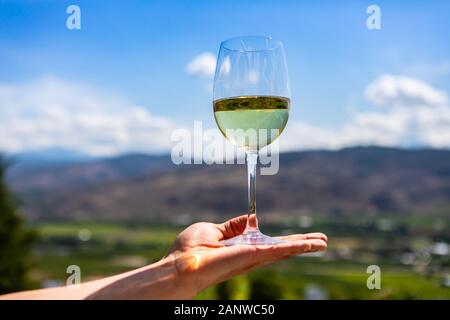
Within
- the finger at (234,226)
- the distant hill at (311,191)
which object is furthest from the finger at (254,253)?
the distant hill at (311,191)

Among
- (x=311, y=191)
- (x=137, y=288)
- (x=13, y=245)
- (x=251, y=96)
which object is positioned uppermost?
(x=251, y=96)

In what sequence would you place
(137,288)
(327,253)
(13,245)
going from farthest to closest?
(327,253), (13,245), (137,288)

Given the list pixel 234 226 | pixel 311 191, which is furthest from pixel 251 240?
pixel 311 191

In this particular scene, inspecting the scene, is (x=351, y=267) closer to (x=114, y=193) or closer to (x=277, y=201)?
(x=277, y=201)

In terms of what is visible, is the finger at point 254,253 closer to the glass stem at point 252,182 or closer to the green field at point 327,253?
the glass stem at point 252,182

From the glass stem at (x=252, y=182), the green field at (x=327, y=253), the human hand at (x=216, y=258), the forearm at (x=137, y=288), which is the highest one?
the glass stem at (x=252, y=182)

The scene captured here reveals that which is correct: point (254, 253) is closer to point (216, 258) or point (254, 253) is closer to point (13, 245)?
point (216, 258)
